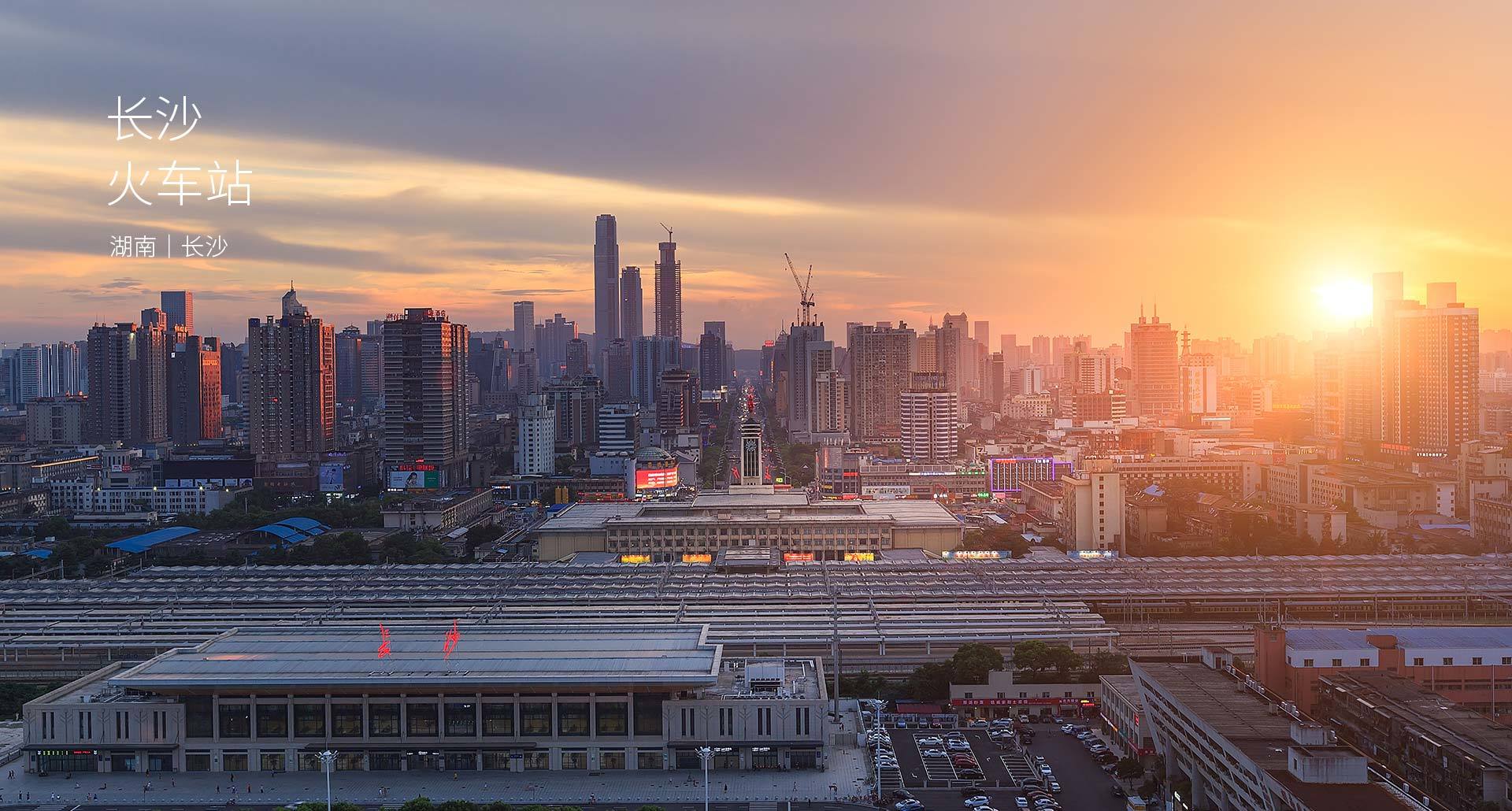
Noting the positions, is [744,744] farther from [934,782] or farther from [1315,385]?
[1315,385]

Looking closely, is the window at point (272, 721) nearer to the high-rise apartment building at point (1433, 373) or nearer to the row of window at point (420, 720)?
the row of window at point (420, 720)

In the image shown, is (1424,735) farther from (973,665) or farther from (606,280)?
(606,280)

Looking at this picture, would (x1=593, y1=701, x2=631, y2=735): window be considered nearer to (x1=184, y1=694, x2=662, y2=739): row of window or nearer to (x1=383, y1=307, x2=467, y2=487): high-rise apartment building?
(x1=184, y1=694, x2=662, y2=739): row of window

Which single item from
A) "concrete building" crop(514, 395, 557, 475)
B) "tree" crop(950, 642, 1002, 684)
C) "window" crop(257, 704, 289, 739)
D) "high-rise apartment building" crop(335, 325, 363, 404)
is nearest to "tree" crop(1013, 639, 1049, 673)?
"tree" crop(950, 642, 1002, 684)

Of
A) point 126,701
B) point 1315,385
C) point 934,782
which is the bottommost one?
point 934,782

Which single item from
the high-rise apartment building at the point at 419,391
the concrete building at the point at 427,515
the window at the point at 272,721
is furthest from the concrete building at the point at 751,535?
the high-rise apartment building at the point at 419,391

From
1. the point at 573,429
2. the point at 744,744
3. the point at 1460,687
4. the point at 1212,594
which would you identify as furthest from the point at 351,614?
the point at 573,429
